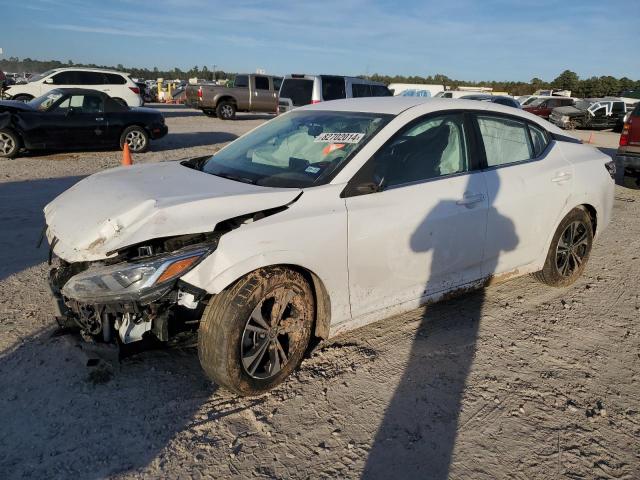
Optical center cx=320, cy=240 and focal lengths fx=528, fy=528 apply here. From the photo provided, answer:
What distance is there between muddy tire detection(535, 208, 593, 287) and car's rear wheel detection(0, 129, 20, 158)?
35.9ft

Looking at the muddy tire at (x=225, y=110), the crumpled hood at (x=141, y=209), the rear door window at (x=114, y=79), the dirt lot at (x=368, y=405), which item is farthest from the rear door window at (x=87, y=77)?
the crumpled hood at (x=141, y=209)

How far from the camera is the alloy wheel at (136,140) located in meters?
13.1

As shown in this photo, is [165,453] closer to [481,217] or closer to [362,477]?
[362,477]

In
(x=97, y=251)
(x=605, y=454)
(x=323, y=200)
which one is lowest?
(x=605, y=454)

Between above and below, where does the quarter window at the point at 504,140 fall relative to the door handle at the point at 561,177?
above

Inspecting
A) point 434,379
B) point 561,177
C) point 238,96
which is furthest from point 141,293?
point 238,96

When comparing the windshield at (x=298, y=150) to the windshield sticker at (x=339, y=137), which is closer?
the windshield at (x=298, y=150)

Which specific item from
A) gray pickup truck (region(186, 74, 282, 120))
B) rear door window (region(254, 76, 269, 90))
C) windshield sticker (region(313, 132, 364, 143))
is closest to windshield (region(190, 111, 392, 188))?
windshield sticker (region(313, 132, 364, 143))

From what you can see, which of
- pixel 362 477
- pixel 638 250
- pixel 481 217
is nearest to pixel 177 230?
pixel 362 477

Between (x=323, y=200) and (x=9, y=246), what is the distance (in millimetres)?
4093

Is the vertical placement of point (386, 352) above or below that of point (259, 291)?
below

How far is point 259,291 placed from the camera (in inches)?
117

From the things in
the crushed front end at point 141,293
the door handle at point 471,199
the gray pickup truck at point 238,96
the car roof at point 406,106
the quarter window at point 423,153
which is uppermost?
the gray pickup truck at point 238,96

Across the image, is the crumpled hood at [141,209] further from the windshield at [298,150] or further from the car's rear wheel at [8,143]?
the car's rear wheel at [8,143]
